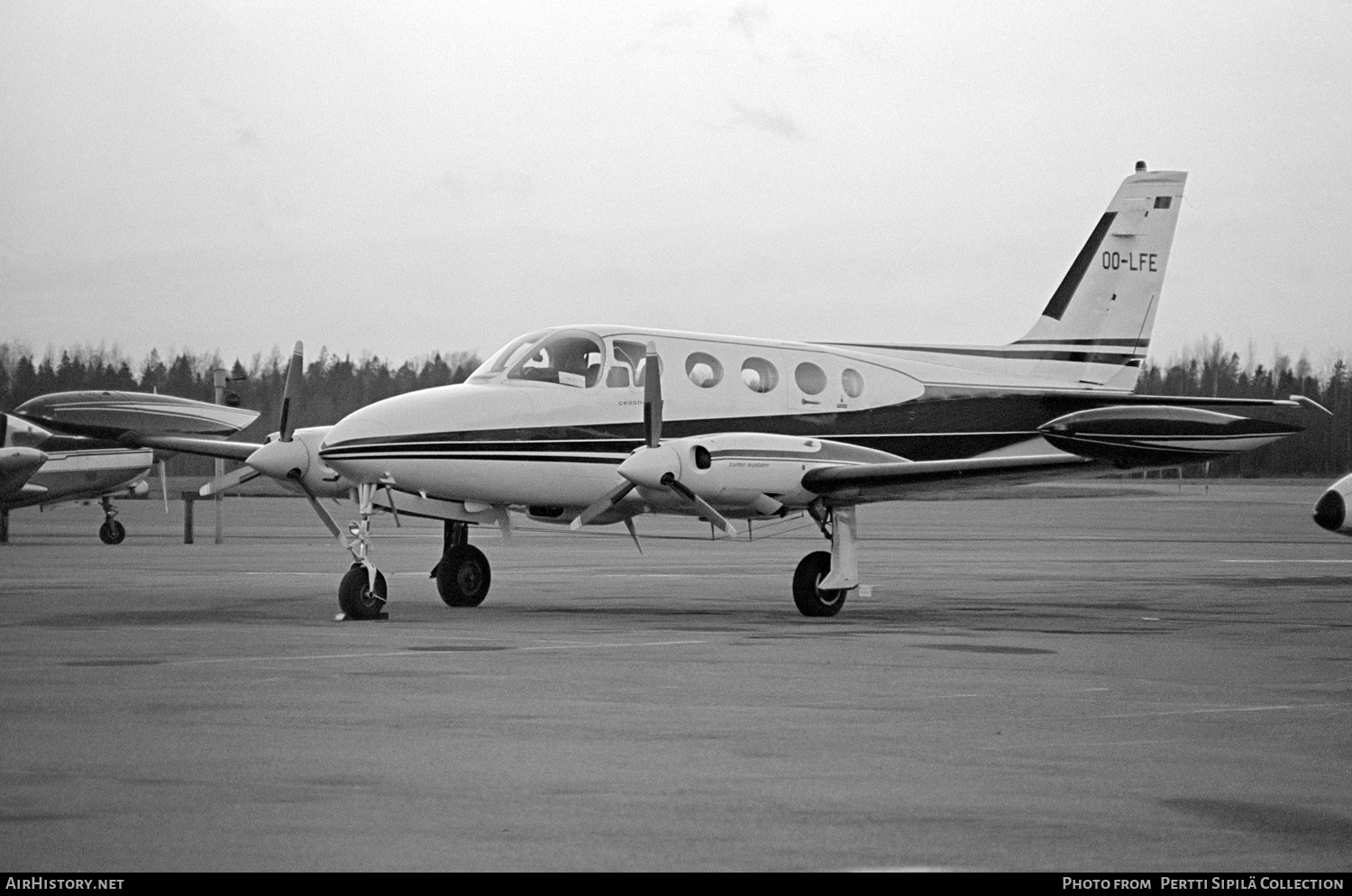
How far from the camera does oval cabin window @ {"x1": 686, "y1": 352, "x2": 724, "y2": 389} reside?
1967 centimetres

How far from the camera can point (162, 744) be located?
8.75 metres

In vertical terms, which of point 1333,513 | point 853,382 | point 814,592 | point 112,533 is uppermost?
point 853,382

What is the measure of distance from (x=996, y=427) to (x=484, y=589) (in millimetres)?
7195

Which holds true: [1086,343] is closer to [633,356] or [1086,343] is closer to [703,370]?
[703,370]

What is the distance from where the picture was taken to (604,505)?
60.6 feet

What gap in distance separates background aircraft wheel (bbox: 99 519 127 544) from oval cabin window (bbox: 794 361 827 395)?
22.5 m

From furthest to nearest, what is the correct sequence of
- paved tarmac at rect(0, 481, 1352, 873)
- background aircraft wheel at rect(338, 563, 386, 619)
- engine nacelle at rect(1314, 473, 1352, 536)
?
1. engine nacelle at rect(1314, 473, 1352, 536)
2. background aircraft wheel at rect(338, 563, 386, 619)
3. paved tarmac at rect(0, 481, 1352, 873)

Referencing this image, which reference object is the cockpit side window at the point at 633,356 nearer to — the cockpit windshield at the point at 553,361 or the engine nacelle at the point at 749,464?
the cockpit windshield at the point at 553,361

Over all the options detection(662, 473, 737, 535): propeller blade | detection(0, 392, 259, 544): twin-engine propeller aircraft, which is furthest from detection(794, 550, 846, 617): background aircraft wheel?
detection(0, 392, 259, 544): twin-engine propeller aircraft

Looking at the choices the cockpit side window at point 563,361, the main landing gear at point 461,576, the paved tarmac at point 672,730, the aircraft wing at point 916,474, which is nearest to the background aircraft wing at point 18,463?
the paved tarmac at point 672,730

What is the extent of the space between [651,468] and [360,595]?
3.32 metres

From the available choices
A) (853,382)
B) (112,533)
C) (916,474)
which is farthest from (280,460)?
(112,533)

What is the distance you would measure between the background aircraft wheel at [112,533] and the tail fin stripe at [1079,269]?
2319cm

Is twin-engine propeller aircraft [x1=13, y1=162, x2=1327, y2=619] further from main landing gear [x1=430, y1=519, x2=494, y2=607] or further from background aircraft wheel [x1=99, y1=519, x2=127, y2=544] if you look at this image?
background aircraft wheel [x1=99, y1=519, x2=127, y2=544]
